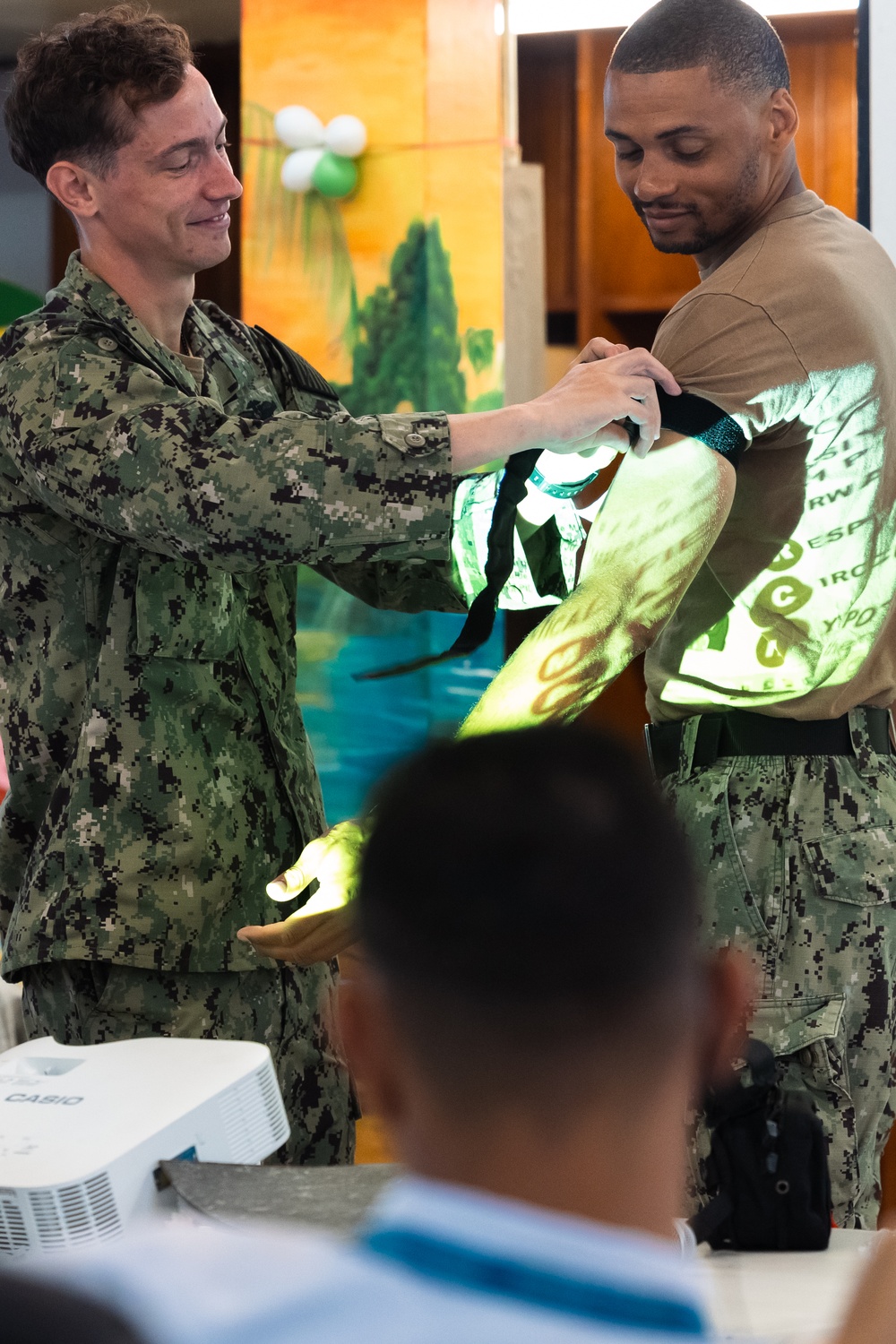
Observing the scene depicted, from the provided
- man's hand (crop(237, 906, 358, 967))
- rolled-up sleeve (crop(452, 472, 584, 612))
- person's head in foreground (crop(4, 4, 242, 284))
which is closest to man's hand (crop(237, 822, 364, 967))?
man's hand (crop(237, 906, 358, 967))

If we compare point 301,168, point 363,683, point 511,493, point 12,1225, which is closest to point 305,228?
point 301,168

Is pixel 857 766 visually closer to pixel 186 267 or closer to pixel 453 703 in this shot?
pixel 186 267

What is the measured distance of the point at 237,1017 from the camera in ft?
5.22

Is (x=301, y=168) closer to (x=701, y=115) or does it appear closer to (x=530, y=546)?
(x=530, y=546)

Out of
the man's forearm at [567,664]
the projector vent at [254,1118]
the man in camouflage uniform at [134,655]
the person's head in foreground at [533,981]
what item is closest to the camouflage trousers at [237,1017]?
the man in camouflage uniform at [134,655]

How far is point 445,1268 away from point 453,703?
3.21m

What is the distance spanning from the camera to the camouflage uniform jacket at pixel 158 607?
4.51ft

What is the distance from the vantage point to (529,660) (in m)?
1.41

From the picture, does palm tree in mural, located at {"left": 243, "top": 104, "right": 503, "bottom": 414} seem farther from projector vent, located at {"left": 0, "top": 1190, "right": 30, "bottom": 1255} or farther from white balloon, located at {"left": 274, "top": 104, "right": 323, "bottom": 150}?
projector vent, located at {"left": 0, "top": 1190, "right": 30, "bottom": 1255}

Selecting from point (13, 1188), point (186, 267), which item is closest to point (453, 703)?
point (186, 267)

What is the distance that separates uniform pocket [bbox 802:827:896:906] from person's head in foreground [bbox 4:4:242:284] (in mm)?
870

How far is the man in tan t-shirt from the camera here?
1.39m

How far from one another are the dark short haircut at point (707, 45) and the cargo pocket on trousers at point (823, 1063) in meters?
0.88

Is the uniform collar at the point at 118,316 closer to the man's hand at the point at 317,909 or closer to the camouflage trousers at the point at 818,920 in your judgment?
the man's hand at the point at 317,909
